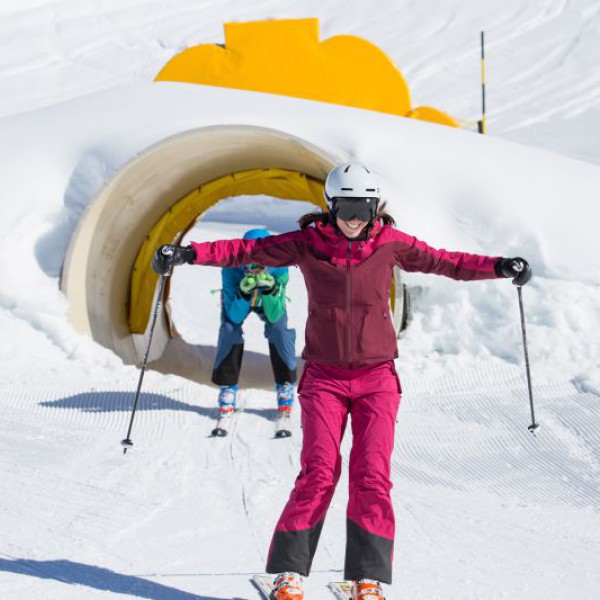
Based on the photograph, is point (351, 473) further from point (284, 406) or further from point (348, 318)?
point (284, 406)

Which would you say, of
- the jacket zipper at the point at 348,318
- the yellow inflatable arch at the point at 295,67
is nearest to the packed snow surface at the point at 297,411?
the jacket zipper at the point at 348,318

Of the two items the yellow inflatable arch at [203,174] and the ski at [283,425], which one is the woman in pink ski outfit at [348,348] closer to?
the ski at [283,425]

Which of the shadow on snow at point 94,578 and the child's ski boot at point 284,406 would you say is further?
the child's ski boot at point 284,406

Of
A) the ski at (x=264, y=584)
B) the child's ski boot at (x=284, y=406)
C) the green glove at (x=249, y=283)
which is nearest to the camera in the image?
the ski at (x=264, y=584)

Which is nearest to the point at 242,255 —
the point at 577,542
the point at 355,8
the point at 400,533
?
the point at 400,533

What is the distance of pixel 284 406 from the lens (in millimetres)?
6008

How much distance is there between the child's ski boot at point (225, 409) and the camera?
5.71m

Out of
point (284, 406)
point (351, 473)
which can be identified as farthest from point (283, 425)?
point (351, 473)

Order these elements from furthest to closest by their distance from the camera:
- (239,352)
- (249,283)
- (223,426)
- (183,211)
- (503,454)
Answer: (183,211) < (239,352) < (249,283) < (223,426) < (503,454)

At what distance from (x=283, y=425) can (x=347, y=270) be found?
286 centimetres

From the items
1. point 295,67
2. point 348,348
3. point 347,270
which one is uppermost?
point 295,67

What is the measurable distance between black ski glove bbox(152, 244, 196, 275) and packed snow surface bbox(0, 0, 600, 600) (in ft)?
3.45

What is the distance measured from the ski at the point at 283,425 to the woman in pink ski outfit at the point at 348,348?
255cm

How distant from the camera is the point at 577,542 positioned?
3760 millimetres
